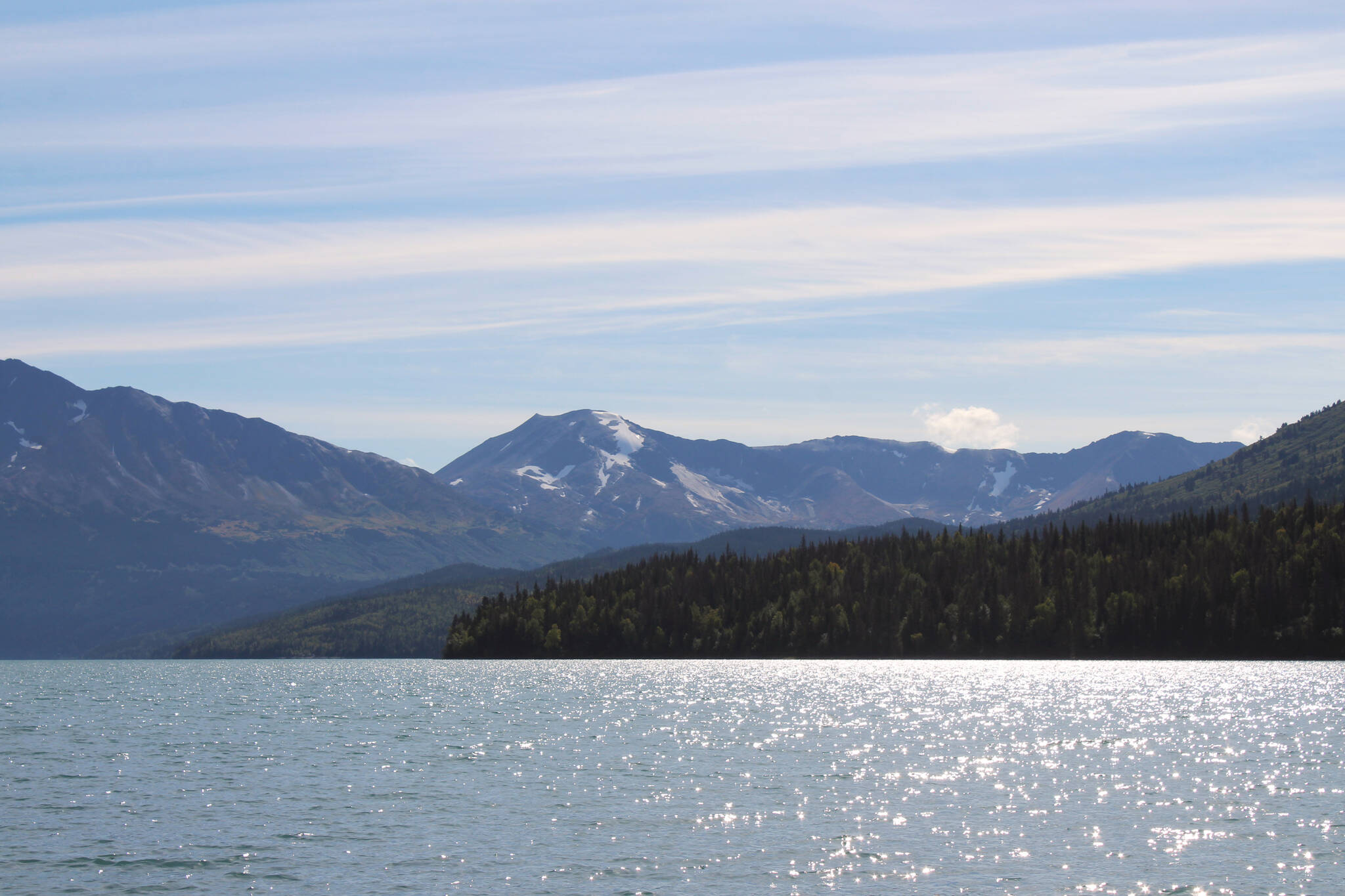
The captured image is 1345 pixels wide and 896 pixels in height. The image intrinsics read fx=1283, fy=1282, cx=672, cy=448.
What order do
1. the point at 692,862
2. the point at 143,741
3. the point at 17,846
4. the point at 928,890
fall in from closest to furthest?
1. the point at 928,890
2. the point at 692,862
3. the point at 17,846
4. the point at 143,741

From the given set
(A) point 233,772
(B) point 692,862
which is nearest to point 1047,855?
(B) point 692,862

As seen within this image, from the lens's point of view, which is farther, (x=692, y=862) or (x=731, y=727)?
(x=731, y=727)

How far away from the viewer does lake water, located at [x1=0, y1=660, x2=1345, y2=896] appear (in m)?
54.5

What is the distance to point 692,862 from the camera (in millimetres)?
56844

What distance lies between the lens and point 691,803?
7375 centimetres

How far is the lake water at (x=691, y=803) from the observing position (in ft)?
179

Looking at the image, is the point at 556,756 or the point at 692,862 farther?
the point at 556,756

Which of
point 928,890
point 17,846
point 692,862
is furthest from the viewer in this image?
point 17,846

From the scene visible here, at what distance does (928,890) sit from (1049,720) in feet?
273

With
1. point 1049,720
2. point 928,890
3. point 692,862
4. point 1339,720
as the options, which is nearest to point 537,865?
point 692,862

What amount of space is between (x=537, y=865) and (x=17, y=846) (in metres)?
25.9

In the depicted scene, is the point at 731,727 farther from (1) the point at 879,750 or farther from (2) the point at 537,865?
(2) the point at 537,865

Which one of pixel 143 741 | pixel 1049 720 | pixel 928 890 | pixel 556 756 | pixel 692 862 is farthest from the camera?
pixel 1049 720

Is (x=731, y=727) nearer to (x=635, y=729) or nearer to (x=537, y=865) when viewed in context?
(x=635, y=729)
